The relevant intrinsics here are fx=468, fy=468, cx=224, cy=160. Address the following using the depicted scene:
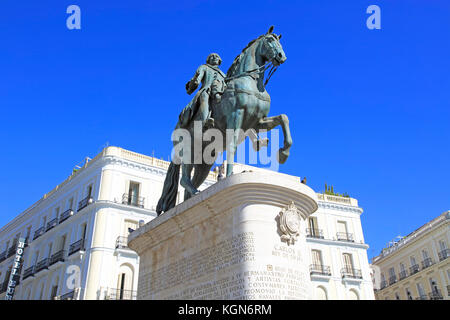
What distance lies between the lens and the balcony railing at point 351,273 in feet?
132

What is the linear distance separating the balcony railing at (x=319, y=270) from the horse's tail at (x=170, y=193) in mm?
30858

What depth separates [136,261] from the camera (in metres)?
32.7

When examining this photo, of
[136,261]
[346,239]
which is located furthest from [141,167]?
[346,239]

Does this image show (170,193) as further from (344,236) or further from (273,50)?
(344,236)

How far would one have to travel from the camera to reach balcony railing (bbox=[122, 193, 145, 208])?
34531 millimetres

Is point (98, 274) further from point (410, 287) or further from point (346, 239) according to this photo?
point (410, 287)

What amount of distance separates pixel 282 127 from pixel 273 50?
1608 mm

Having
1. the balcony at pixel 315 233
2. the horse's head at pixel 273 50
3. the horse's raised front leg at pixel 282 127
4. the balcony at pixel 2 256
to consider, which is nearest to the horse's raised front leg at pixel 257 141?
the horse's raised front leg at pixel 282 127

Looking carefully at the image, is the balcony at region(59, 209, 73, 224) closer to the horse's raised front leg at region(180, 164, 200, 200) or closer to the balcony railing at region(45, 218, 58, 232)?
the balcony railing at region(45, 218, 58, 232)

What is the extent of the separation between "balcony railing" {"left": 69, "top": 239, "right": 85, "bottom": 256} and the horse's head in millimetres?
26389

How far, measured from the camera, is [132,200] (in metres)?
35.1

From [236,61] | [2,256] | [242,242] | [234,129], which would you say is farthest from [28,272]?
[242,242]
